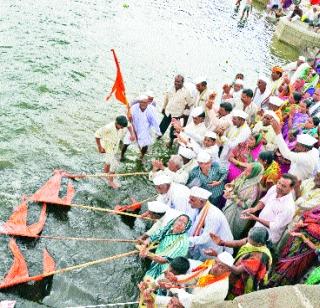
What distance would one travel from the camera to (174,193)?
6.38m

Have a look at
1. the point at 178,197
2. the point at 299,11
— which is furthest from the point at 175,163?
the point at 299,11

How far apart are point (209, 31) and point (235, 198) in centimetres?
1546

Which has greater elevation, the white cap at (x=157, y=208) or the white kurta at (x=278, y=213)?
the white kurta at (x=278, y=213)

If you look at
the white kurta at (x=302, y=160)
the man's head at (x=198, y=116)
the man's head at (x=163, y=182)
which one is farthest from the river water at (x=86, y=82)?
the white kurta at (x=302, y=160)

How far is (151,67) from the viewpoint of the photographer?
14.8m

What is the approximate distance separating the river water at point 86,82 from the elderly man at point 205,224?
4.66ft

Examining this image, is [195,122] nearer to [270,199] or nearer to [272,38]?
[270,199]

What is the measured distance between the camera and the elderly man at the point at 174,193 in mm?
6289

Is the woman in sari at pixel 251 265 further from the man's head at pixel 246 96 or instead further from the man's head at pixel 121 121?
the man's head at pixel 246 96

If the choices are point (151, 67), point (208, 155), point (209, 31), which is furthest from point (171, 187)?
point (209, 31)

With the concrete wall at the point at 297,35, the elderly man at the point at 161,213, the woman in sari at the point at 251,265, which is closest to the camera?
the woman in sari at the point at 251,265

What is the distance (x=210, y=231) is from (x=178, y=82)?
14.3 feet

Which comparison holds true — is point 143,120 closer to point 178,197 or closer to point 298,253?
point 178,197

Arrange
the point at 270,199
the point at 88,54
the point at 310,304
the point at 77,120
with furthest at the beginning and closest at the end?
the point at 88,54 < the point at 77,120 < the point at 270,199 < the point at 310,304
